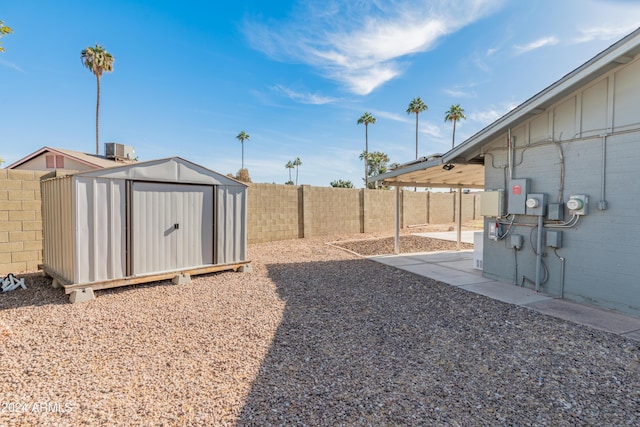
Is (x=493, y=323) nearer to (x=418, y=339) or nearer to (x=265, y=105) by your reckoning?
(x=418, y=339)

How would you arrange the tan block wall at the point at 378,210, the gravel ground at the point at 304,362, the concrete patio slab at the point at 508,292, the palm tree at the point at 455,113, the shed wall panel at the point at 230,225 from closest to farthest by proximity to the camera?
1. the gravel ground at the point at 304,362
2. the concrete patio slab at the point at 508,292
3. the shed wall panel at the point at 230,225
4. the tan block wall at the point at 378,210
5. the palm tree at the point at 455,113

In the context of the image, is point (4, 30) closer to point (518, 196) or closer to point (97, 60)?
point (518, 196)

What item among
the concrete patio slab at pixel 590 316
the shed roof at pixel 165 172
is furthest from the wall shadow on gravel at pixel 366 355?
the shed roof at pixel 165 172

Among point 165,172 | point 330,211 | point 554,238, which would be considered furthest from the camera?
point 330,211

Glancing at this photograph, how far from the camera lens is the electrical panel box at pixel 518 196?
5242mm

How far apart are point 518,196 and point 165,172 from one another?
6.29 meters

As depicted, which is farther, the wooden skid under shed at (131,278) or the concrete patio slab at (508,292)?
the concrete patio slab at (508,292)

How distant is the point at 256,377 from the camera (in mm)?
2572

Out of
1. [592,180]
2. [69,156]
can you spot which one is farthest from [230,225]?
[69,156]

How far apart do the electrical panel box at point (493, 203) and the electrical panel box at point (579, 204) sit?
1.20m

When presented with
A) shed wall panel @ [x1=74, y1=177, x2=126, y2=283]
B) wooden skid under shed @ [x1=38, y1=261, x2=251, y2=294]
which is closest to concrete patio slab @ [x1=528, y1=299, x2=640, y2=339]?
wooden skid under shed @ [x1=38, y1=261, x2=251, y2=294]

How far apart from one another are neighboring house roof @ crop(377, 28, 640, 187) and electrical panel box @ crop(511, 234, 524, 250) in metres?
1.79

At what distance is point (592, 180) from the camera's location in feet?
14.6

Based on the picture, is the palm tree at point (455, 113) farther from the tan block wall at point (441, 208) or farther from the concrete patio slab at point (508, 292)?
the concrete patio slab at point (508, 292)
